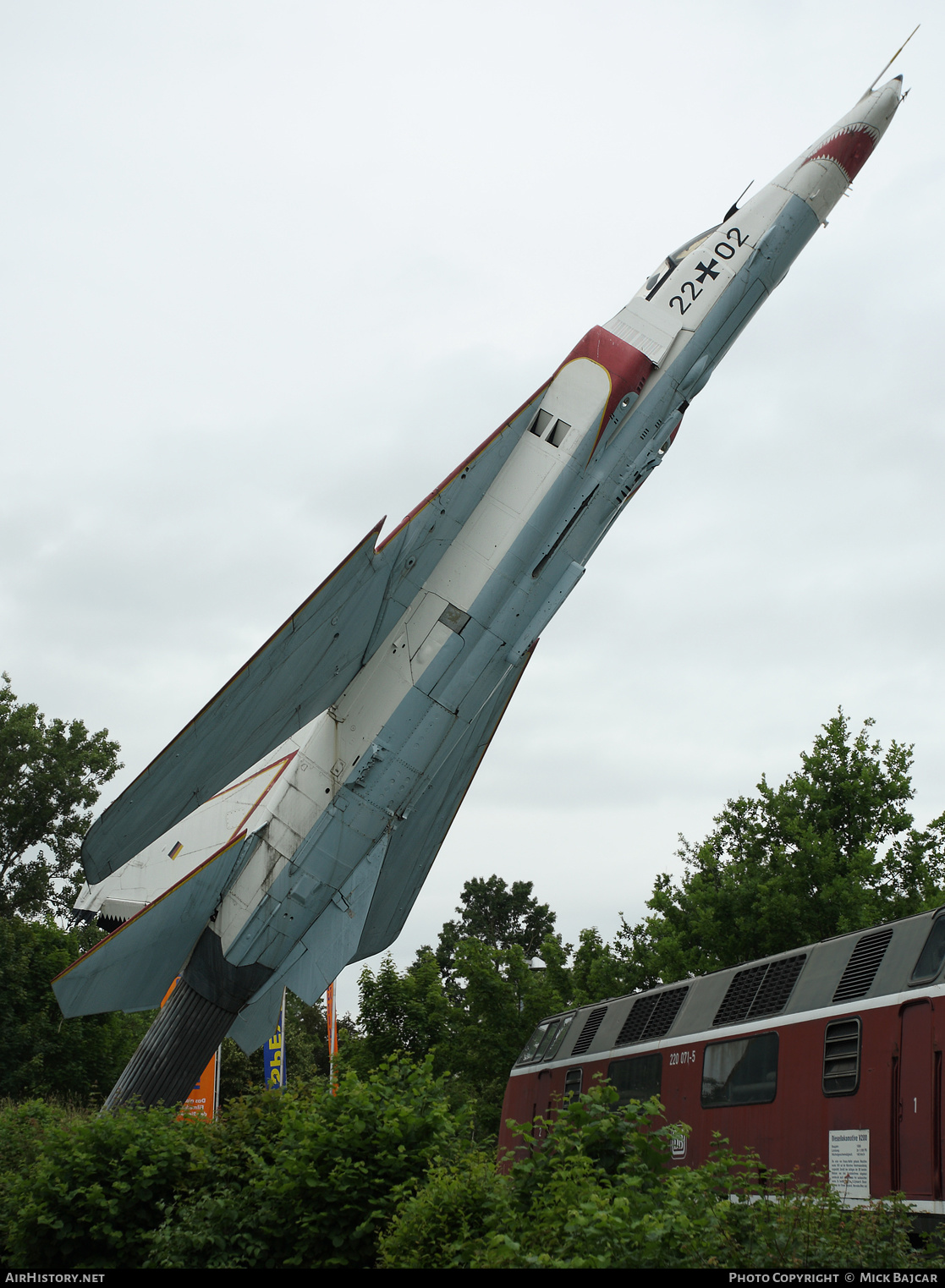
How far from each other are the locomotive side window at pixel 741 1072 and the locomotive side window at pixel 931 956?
5.95 ft

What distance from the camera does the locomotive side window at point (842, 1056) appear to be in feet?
24.2

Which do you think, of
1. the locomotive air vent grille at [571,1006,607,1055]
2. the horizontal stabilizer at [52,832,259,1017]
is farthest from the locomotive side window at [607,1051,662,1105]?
the horizontal stabilizer at [52,832,259,1017]

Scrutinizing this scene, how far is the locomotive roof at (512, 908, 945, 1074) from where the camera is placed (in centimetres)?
724

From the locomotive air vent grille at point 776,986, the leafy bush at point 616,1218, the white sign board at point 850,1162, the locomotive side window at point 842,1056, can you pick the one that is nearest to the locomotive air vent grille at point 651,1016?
the locomotive air vent grille at point 776,986

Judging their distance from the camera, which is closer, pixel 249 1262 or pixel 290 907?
pixel 249 1262

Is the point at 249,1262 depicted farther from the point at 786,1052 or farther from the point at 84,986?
the point at 84,986

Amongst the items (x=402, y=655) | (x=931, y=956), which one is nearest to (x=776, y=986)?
(x=931, y=956)

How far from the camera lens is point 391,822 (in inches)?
475

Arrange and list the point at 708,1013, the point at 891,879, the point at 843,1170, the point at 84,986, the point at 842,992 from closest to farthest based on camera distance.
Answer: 1. the point at 843,1170
2. the point at 842,992
3. the point at 708,1013
4. the point at 84,986
5. the point at 891,879

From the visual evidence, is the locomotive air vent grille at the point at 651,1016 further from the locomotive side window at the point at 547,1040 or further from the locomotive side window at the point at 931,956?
the locomotive side window at the point at 931,956

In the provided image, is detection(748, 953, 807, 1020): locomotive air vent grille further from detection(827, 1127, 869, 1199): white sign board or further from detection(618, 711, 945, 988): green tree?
detection(618, 711, 945, 988): green tree

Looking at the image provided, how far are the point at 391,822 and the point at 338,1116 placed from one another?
4.77 metres

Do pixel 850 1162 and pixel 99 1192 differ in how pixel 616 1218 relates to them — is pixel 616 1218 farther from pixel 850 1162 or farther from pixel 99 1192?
pixel 99 1192

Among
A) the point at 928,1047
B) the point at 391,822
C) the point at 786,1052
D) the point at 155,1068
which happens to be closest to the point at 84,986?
the point at 155,1068
